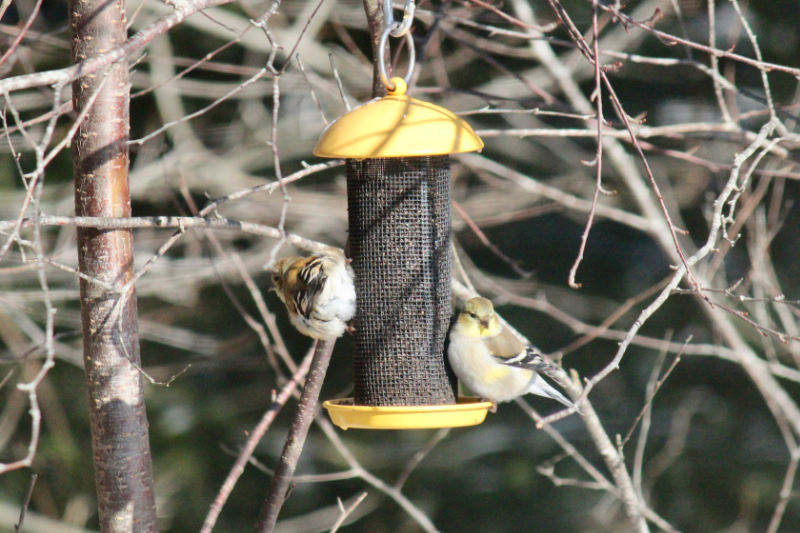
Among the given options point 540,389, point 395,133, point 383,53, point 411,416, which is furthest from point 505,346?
point 383,53

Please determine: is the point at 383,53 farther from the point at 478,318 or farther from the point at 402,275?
the point at 478,318

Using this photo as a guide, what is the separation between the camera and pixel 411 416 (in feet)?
7.90

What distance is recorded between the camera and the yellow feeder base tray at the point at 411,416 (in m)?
2.41

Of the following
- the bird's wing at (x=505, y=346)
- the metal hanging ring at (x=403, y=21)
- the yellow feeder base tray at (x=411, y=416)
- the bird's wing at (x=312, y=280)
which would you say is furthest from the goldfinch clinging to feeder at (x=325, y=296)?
the metal hanging ring at (x=403, y=21)

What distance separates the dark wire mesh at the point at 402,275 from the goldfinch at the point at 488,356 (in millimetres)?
88

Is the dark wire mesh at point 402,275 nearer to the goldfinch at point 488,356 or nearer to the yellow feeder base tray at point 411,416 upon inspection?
the goldfinch at point 488,356

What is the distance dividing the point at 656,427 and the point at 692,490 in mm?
564

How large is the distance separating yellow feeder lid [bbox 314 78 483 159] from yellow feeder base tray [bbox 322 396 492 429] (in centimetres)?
76

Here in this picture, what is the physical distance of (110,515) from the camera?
7.89 feet

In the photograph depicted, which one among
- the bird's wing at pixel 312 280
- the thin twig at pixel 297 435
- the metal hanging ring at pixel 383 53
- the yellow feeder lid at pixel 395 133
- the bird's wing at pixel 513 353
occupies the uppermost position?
the metal hanging ring at pixel 383 53

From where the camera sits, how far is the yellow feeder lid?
2.30 metres

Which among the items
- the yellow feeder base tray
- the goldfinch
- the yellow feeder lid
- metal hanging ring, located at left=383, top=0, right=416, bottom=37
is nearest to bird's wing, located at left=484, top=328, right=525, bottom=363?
the goldfinch

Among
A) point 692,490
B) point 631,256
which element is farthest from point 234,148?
point 692,490

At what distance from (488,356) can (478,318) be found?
0.50 ft
